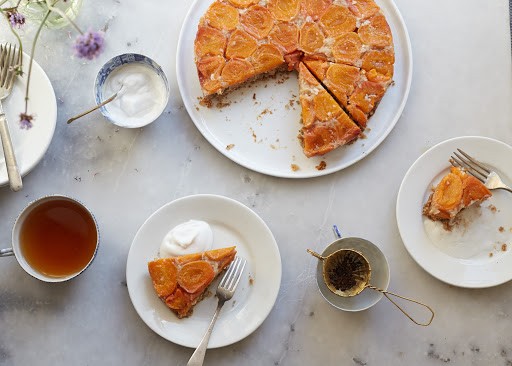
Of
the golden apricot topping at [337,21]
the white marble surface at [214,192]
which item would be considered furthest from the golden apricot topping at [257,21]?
the white marble surface at [214,192]

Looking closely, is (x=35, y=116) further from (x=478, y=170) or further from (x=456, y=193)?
(x=478, y=170)

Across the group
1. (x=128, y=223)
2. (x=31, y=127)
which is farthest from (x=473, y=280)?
(x=31, y=127)

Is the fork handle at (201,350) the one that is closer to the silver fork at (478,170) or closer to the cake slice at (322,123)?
the cake slice at (322,123)

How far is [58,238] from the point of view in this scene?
2512 mm

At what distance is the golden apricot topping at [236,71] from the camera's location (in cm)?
267

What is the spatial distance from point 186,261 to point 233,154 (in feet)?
1.77

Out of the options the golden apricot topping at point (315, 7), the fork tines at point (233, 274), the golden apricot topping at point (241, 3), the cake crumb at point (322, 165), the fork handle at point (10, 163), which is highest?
the golden apricot topping at point (315, 7)

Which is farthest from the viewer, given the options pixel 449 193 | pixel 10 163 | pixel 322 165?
pixel 322 165

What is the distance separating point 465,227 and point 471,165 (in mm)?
286

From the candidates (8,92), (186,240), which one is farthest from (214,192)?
(8,92)

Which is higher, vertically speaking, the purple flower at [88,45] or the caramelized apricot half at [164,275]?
the purple flower at [88,45]

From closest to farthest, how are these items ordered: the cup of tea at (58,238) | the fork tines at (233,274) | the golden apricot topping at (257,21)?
Result: the cup of tea at (58,238)
the fork tines at (233,274)
the golden apricot topping at (257,21)

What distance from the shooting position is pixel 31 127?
262cm

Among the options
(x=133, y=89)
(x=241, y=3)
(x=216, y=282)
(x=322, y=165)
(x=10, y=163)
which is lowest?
(x=216, y=282)
